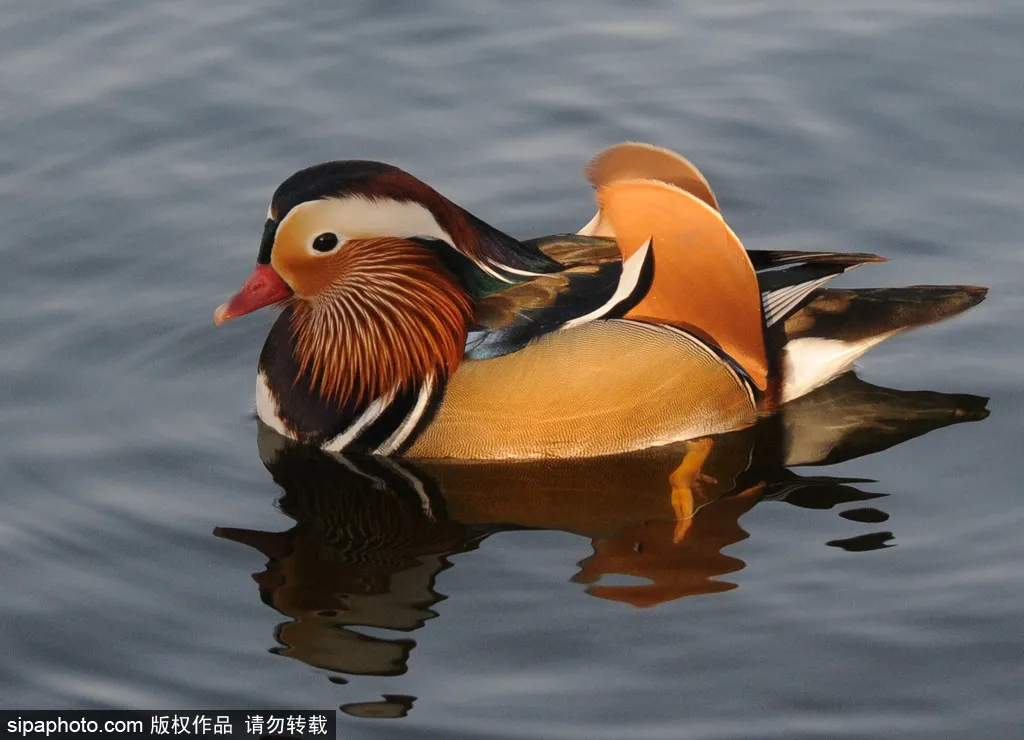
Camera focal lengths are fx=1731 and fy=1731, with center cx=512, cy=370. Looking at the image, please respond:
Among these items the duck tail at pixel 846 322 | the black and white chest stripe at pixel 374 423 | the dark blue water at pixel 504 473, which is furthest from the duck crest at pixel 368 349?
the duck tail at pixel 846 322

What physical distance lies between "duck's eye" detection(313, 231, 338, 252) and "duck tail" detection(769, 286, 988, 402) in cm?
220

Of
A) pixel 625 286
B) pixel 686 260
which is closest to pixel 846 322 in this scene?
pixel 686 260

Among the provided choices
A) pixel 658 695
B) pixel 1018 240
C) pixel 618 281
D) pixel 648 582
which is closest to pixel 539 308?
pixel 618 281

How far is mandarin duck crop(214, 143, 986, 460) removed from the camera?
788 cm

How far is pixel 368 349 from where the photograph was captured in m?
8.30

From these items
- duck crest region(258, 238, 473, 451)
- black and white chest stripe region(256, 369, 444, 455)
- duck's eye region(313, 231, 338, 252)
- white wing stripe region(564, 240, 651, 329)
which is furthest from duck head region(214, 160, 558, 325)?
black and white chest stripe region(256, 369, 444, 455)

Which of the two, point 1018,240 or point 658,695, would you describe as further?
point 1018,240

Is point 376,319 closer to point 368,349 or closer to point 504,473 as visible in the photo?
point 368,349

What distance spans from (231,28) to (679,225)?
489 centimetres

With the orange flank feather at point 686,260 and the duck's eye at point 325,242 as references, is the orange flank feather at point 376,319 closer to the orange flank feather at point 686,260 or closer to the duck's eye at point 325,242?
the duck's eye at point 325,242

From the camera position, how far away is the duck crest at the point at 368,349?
8.13 metres

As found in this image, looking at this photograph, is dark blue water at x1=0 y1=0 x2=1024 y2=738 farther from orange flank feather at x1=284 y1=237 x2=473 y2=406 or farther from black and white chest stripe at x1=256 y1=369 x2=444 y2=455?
orange flank feather at x1=284 y1=237 x2=473 y2=406

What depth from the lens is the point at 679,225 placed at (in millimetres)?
7941

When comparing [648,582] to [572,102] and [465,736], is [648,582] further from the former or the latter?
[572,102]
